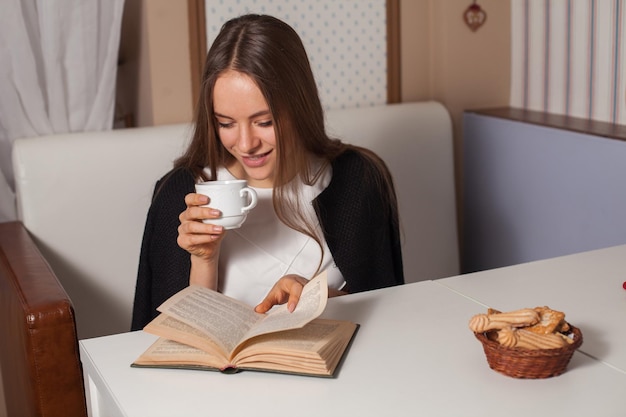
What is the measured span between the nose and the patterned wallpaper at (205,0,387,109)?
842mm

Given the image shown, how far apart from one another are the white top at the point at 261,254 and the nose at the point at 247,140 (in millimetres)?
173

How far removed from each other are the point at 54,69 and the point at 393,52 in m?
1.00

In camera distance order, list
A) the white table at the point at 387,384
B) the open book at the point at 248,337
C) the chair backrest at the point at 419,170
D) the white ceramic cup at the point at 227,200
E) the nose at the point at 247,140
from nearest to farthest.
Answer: the white table at the point at 387,384, the open book at the point at 248,337, the white ceramic cup at the point at 227,200, the nose at the point at 247,140, the chair backrest at the point at 419,170

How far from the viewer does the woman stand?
64.9 inches

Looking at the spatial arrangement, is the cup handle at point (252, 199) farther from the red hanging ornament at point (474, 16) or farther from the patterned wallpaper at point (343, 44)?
the red hanging ornament at point (474, 16)

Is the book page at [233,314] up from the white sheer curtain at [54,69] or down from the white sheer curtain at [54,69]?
down

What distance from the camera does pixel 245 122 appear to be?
1.63 meters

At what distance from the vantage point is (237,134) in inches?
64.9

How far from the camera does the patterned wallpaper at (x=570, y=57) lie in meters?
2.25

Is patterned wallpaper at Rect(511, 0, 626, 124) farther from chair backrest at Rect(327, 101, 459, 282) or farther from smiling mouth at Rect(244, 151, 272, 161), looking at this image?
smiling mouth at Rect(244, 151, 272, 161)

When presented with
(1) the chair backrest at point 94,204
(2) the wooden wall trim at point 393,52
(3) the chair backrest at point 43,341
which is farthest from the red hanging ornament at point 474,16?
(3) the chair backrest at point 43,341

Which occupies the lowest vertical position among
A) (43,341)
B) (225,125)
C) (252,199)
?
(43,341)

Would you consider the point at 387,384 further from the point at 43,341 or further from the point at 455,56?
the point at 455,56

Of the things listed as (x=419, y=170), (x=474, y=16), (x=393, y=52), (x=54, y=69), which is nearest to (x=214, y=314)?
(x=54, y=69)
